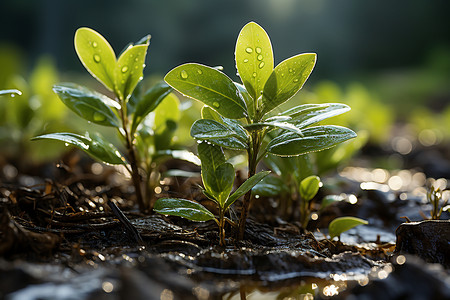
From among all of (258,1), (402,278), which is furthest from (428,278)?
(258,1)

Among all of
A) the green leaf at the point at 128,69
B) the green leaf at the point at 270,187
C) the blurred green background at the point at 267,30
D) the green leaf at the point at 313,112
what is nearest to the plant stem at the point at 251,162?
the green leaf at the point at 313,112

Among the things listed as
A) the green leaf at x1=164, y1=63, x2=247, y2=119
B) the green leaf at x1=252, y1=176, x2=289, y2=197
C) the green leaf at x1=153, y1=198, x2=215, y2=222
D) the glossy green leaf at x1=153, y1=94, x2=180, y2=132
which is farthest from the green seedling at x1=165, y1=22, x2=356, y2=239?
the glossy green leaf at x1=153, y1=94, x2=180, y2=132

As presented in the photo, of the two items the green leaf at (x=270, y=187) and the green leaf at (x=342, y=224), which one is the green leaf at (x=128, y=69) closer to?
the green leaf at (x=270, y=187)

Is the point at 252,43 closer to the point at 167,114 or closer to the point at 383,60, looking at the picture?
the point at 167,114

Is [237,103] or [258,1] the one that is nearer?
[237,103]

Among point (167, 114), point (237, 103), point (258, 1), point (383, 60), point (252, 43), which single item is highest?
point (258, 1)

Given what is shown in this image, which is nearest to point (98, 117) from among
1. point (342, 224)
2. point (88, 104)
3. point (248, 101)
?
point (88, 104)
